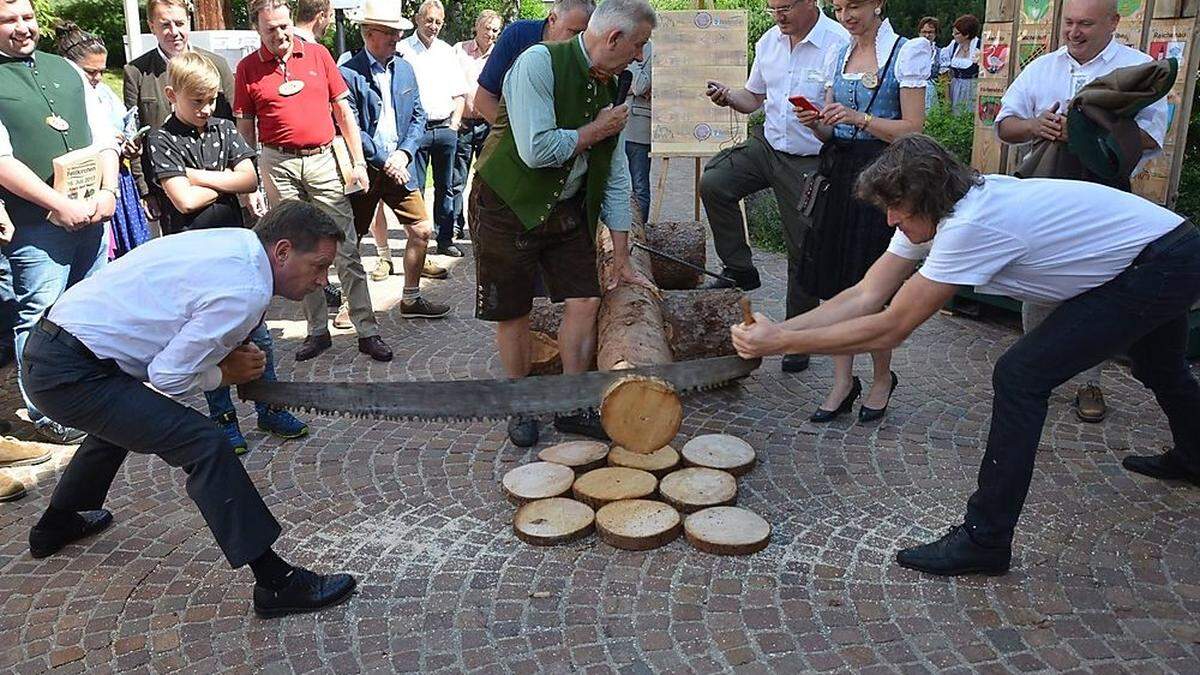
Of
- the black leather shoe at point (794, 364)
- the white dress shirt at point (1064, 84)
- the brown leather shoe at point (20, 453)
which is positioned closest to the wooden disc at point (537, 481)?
the black leather shoe at point (794, 364)

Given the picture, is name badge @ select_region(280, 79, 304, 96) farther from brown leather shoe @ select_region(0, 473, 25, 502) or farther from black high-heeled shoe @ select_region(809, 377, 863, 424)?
black high-heeled shoe @ select_region(809, 377, 863, 424)

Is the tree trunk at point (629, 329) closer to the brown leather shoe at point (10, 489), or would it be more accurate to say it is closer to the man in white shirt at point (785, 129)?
the man in white shirt at point (785, 129)

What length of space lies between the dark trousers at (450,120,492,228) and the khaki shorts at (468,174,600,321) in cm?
415

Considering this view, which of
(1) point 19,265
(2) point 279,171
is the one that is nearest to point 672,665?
(1) point 19,265

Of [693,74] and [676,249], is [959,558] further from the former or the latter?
[693,74]

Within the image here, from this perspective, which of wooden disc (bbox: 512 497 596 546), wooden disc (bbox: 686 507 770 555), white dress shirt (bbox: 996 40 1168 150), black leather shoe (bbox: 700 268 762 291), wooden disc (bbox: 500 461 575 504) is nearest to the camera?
wooden disc (bbox: 686 507 770 555)

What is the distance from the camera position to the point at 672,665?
3168mm

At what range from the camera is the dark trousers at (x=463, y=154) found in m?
8.87

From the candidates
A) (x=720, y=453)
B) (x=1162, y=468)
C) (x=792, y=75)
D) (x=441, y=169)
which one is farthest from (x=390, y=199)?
(x=1162, y=468)

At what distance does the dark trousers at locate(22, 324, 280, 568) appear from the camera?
3262 millimetres

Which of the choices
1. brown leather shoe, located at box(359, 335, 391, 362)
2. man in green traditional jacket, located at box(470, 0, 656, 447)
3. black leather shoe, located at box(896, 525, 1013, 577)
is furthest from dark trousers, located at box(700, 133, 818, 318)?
brown leather shoe, located at box(359, 335, 391, 362)

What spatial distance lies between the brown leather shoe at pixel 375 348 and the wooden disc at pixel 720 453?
97.6 inches

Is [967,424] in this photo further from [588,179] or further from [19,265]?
[19,265]

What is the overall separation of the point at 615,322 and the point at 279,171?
100 inches
